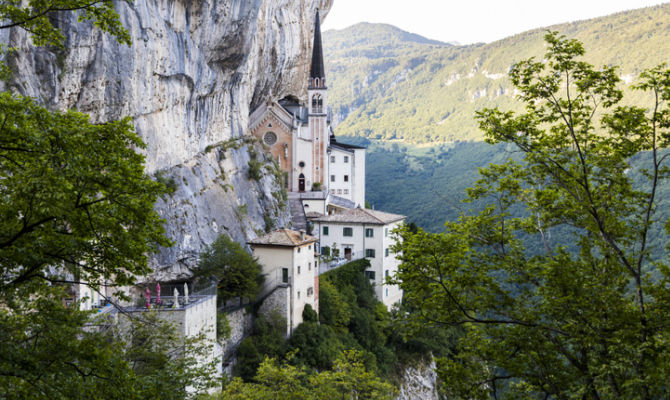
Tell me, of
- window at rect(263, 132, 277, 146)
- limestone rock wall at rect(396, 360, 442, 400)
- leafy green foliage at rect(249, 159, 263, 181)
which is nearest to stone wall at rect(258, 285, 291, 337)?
limestone rock wall at rect(396, 360, 442, 400)

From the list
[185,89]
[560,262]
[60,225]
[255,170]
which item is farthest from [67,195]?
[255,170]

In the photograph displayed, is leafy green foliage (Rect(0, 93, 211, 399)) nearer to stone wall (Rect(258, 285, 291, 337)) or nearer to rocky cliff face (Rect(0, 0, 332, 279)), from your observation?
rocky cliff face (Rect(0, 0, 332, 279))

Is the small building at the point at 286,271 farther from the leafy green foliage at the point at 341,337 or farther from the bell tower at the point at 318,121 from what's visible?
the bell tower at the point at 318,121

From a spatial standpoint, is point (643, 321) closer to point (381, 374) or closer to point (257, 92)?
point (381, 374)

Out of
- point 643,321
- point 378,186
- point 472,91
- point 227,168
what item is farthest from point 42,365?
point 472,91

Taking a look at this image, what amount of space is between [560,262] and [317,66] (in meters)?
56.7

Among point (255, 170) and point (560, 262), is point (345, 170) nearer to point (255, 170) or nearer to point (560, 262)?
point (255, 170)

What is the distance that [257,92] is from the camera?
5466cm

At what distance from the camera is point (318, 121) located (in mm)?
63344

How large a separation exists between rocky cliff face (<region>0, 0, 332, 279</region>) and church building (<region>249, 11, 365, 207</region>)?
7.20 m

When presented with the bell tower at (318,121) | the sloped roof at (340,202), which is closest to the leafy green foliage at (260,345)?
the sloped roof at (340,202)

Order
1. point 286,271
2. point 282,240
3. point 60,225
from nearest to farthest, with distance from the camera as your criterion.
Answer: point 60,225 < point 286,271 < point 282,240

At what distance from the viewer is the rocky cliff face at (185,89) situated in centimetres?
2477

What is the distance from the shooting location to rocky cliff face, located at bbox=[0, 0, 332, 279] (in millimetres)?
24766
